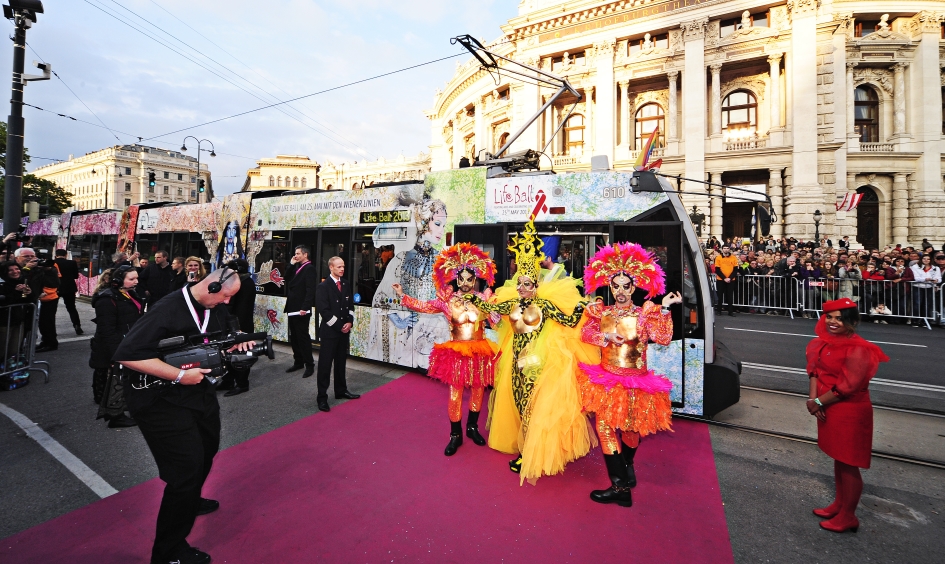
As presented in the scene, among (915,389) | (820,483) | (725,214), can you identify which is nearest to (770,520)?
(820,483)

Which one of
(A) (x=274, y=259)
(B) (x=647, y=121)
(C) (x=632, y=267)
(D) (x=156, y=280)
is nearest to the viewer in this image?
(C) (x=632, y=267)

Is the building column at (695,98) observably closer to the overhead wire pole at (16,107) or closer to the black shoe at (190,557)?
the overhead wire pole at (16,107)

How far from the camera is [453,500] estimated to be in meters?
3.48

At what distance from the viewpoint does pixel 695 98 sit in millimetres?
26938

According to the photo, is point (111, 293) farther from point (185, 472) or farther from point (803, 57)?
point (803, 57)

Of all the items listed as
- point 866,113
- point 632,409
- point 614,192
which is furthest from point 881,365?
point 866,113

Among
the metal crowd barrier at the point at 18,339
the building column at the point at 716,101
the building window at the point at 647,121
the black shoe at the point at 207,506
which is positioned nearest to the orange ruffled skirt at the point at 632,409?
the black shoe at the point at 207,506

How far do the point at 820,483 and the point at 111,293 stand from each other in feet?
24.9

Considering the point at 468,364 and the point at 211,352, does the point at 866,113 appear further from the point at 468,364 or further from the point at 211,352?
the point at 211,352

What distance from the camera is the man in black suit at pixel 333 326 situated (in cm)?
572

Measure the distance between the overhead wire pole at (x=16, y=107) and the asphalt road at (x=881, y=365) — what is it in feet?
49.7

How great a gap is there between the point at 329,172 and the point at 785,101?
58456mm

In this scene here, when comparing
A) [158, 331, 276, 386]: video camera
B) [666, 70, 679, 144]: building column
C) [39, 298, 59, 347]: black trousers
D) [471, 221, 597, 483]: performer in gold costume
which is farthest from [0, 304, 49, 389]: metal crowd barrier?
[666, 70, 679, 144]: building column

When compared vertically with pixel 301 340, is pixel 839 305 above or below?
above
